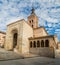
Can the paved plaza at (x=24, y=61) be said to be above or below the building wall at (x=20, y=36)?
below

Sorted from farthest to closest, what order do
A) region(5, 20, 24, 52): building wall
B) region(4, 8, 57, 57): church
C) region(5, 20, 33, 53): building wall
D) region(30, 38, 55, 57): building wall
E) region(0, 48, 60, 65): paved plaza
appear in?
region(5, 20, 24, 52): building wall → region(5, 20, 33, 53): building wall → region(4, 8, 57, 57): church → region(30, 38, 55, 57): building wall → region(0, 48, 60, 65): paved plaza

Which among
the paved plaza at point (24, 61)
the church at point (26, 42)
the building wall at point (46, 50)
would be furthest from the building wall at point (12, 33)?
the paved plaza at point (24, 61)

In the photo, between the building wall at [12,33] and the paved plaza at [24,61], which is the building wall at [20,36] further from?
the paved plaza at [24,61]

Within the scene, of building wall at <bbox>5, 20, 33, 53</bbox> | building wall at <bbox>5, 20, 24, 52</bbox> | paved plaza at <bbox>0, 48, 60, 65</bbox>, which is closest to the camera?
paved plaza at <bbox>0, 48, 60, 65</bbox>

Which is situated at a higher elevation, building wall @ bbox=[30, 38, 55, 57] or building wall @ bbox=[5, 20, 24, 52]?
building wall @ bbox=[5, 20, 24, 52]

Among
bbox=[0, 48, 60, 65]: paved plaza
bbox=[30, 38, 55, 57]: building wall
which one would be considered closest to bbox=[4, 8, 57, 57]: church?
bbox=[30, 38, 55, 57]: building wall

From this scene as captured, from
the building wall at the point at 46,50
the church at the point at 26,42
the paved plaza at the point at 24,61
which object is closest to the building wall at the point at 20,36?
the church at the point at 26,42

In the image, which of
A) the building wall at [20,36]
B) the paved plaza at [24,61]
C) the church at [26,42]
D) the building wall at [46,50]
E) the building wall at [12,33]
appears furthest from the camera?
the building wall at [12,33]

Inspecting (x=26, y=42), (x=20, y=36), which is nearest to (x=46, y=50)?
(x=26, y=42)

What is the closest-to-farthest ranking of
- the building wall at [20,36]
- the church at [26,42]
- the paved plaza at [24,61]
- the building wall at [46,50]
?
the paved plaza at [24,61] → the building wall at [46,50] → the church at [26,42] → the building wall at [20,36]

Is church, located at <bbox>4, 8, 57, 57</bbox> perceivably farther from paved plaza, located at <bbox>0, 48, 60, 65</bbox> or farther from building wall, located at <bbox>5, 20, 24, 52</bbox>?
paved plaza, located at <bbox>0, 48, 60, 65</bbox>

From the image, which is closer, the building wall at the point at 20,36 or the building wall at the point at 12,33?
the building wall at the point at 20,36

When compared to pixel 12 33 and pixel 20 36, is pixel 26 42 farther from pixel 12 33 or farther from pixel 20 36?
pixel 12 33

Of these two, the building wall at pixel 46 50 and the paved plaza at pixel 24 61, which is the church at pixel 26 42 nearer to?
the building wall at pixel 46 50
